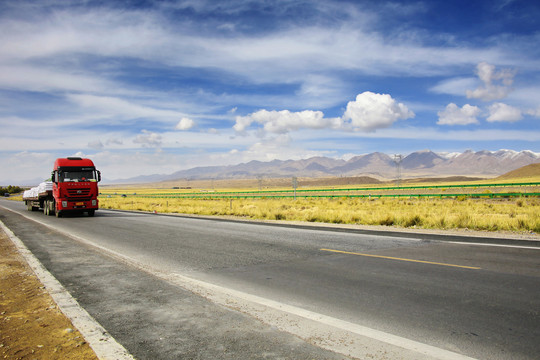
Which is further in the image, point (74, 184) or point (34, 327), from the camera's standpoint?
point (74, 184)

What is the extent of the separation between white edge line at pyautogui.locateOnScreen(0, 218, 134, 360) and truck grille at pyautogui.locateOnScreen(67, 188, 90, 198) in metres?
16.6

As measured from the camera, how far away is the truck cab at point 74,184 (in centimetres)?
2236

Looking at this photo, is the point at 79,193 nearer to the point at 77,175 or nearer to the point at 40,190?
the point at 77,175

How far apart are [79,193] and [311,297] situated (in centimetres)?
2117

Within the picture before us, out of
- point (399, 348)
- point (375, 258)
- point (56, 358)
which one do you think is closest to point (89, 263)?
point (56, 358)

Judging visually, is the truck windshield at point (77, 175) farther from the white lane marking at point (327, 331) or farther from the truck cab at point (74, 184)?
the white lane marking at point (327, 331)

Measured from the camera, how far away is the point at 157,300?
5.59m

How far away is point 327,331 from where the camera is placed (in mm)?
4297

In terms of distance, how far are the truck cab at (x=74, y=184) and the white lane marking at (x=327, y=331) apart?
64.1ft

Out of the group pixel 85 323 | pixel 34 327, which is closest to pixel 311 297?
pixel 85 323

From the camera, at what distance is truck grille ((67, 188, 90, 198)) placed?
22587 millimetres

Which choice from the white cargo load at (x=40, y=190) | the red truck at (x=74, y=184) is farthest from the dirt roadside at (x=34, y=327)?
the white cargo load at (x=40, y=190)

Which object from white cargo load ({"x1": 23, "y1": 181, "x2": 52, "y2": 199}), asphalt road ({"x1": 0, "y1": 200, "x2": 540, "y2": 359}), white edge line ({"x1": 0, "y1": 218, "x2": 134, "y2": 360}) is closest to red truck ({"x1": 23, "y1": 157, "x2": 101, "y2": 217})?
white cargo load ({"x1": 23, "y1": 181, "x2": 52, "y2": 199})

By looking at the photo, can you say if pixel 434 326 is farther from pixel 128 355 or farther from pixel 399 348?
pixel 128 355
